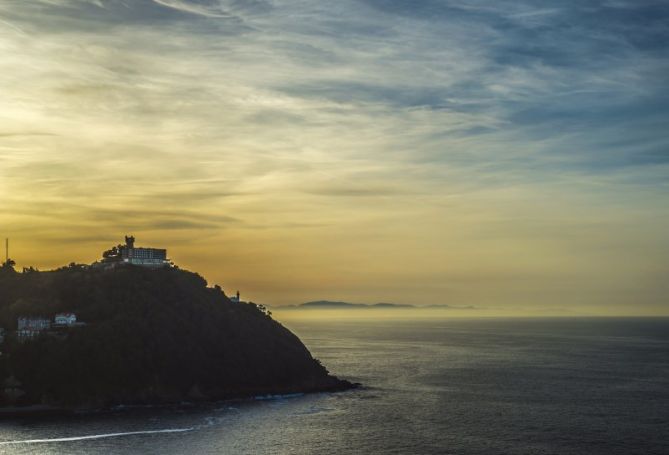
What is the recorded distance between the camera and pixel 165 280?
174250 millimetres

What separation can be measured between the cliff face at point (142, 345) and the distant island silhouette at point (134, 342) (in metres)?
0.25

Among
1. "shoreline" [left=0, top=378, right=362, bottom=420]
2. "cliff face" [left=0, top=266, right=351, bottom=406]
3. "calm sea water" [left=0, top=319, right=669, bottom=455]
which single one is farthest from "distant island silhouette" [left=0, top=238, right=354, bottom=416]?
"calm sea water" [left=0, top=319, right=669, bottom=455]

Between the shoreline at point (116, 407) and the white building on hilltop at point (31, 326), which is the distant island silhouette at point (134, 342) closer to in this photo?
→ the white building on hilltop at point (31, 326)

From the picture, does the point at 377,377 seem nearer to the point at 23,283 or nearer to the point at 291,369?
the point at 291,369

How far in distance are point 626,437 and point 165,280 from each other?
118 meters

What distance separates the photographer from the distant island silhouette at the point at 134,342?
142500 millimetres

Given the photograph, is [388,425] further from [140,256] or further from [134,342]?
[140,256]

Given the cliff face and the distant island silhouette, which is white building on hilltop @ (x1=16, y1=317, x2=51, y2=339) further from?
the cliff face

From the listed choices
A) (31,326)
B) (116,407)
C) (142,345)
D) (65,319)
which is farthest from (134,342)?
(31,326)

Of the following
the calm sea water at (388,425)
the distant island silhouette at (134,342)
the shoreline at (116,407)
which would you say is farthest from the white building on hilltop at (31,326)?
the calm sea water at (388,425)

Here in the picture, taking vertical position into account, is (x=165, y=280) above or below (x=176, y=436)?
above

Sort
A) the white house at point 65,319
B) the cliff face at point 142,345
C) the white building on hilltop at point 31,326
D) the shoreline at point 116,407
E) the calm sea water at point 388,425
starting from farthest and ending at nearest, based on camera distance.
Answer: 1. the white house at point 65,319
2. the white building on hilltop at point 31,326
3. the cliff face at point 142,345
4. the shoreline at point 116,407
5. the calm sea water at point 388,425

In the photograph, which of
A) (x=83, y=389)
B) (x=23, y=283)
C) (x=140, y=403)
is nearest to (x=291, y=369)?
(x=140, y=403)

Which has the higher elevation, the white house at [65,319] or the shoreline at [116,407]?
the white house at [65,319]
